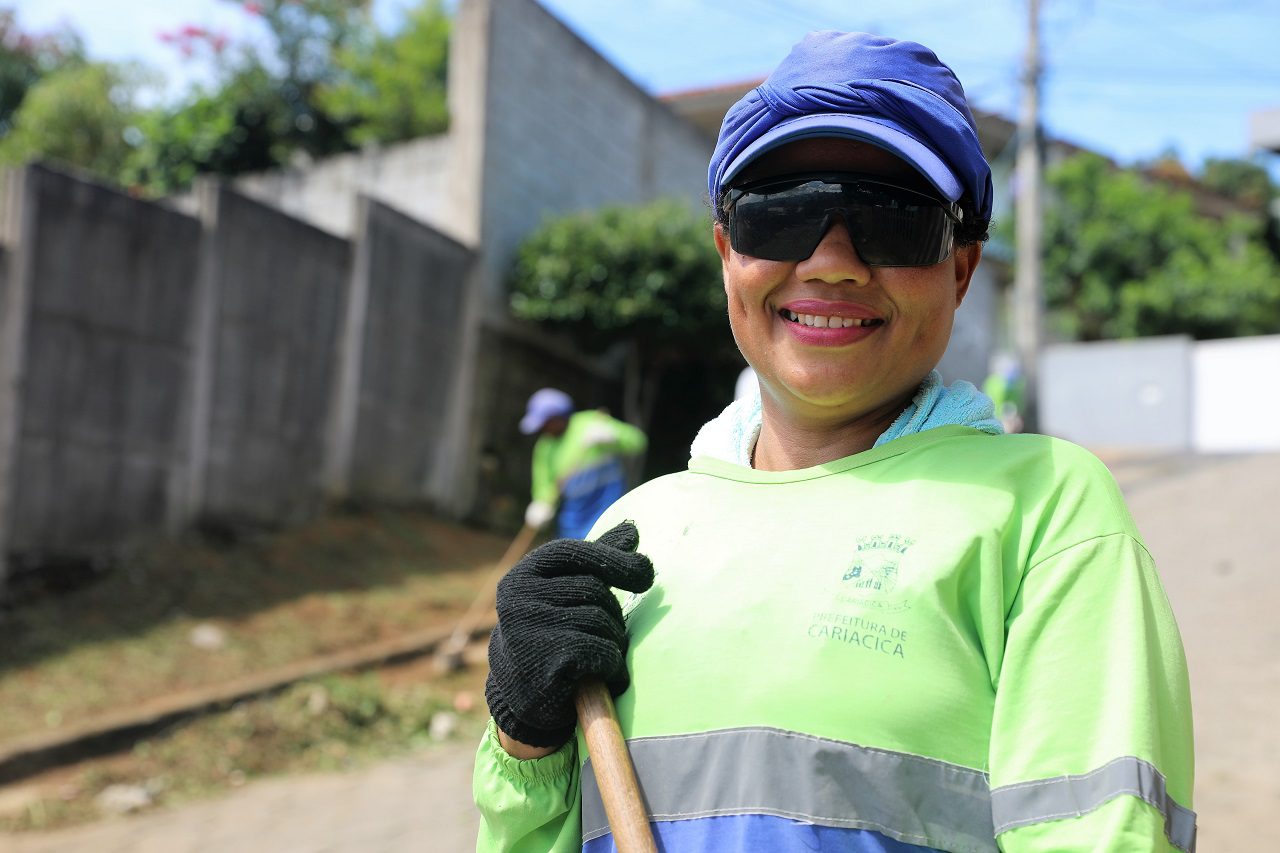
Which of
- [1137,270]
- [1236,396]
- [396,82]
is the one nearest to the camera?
[396,82]

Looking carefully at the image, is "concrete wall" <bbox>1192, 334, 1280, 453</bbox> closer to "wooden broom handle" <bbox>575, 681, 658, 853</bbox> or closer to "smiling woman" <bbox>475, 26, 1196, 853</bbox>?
"smiling woman" <bbox>475, 26, 1196, 853</bbox>

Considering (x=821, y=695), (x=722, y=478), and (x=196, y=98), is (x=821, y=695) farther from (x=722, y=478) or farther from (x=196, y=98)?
(x=196, y=98)

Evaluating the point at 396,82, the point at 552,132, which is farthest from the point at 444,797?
the point at 396,82

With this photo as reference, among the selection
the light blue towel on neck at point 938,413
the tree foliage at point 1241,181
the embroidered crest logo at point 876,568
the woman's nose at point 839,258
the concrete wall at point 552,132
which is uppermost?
the tree foliage at point 1241,181

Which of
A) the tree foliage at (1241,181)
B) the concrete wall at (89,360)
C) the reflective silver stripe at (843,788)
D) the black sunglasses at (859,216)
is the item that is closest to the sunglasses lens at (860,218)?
the black sunglasses at (859,216)

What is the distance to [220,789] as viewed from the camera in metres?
5.77

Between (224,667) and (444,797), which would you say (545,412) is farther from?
(444,797)

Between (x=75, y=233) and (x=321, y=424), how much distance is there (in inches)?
102

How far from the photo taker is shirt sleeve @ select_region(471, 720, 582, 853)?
1516 mm

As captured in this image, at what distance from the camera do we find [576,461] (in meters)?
7.86

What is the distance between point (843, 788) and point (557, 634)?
403 mm

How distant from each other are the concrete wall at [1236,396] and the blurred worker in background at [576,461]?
480 inches

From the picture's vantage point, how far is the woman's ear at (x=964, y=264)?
1560mm

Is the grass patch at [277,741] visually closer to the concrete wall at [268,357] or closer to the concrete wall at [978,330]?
the concrete wall at [268,357]
